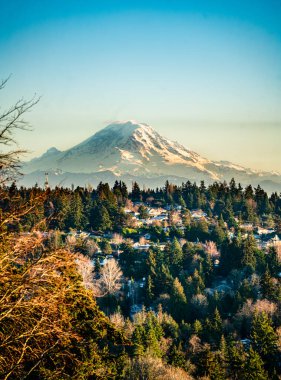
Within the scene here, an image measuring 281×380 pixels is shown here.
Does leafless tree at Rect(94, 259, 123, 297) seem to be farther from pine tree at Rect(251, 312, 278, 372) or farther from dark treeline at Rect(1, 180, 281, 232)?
pine tree at Rect(251, 312, 278, 372)


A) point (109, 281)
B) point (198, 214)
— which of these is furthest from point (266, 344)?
point (198, 214)

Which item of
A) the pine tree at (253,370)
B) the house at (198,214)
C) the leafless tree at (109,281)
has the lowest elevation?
the leafless tree at (109,281)

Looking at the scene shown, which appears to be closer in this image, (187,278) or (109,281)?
(109,281)

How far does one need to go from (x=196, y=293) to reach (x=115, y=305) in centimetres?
1328

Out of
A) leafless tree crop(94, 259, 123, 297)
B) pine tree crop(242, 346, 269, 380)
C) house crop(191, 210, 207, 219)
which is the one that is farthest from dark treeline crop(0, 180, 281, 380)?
house crop(191, 210, 207, 219)

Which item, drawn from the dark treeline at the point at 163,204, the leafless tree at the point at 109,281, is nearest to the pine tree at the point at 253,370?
the leafless tree at the point at 109,281

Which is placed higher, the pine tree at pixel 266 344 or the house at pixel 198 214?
the house at pixel 198 214

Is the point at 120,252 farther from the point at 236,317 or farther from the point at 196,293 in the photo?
the point at 236,317

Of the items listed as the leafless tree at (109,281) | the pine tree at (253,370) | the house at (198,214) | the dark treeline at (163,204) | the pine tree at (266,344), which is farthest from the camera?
the house at (198,214)

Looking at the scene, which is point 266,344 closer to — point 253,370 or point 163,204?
point 253,370

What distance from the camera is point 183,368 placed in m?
34.1

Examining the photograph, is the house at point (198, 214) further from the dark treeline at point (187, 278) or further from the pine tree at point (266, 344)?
the pine tree at point (266, 344)

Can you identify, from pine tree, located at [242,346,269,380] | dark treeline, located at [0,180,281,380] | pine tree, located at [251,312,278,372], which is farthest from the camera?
pine tree, located at [251,312,278,372]

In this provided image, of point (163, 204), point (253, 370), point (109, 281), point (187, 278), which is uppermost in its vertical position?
point (163, 204)
